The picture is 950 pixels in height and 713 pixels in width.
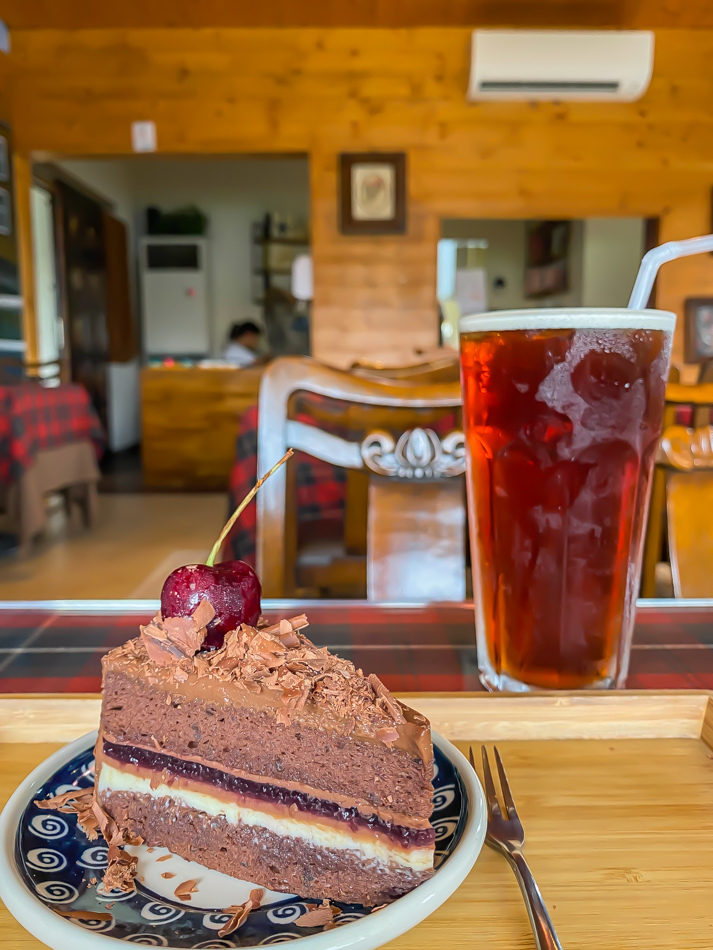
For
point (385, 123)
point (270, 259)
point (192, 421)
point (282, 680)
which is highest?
point (385, 123)

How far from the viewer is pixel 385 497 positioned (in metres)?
0.98

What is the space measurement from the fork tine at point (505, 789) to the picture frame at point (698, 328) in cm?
468

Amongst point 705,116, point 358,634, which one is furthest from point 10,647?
point 705,116

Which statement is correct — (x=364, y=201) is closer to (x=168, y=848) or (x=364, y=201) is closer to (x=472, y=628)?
(x=472, y=628)

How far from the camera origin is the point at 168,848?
42 centimetres

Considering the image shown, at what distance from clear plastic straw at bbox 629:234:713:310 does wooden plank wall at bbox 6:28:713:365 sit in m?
4.02

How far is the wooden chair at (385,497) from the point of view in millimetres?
957

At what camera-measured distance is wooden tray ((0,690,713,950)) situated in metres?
0.33

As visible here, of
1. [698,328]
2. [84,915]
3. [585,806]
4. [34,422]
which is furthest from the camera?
[698,328]

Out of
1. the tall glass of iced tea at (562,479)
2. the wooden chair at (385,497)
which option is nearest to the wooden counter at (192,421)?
the wooden chair at (385,497)

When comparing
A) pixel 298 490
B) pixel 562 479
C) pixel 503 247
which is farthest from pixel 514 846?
pixel 503 247

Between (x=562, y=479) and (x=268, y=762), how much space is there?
0.31m

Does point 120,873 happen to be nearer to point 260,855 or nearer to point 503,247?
point 260,855

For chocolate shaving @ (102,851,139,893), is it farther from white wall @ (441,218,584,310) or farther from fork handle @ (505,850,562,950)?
white wall @ (441,218,584,310)
